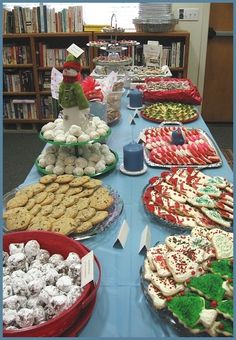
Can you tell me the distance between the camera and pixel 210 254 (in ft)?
2.93

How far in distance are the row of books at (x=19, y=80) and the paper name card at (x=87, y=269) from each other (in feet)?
11.1

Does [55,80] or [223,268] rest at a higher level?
[55,80]

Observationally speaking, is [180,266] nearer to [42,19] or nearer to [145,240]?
[145,240]

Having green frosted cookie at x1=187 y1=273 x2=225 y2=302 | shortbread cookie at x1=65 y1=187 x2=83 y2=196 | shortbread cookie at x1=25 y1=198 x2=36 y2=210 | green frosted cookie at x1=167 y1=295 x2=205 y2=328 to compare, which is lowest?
green frosted cookie at x1=167 y1=295 x2=205 y2=328

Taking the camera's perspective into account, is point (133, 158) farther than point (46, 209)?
Yes

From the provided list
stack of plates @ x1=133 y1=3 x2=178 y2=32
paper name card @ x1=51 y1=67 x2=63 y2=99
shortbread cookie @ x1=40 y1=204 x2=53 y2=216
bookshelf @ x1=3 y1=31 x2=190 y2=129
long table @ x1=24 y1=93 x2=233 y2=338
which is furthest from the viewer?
bookshelf @ x1=3 y1=31 x2=190 y2=129

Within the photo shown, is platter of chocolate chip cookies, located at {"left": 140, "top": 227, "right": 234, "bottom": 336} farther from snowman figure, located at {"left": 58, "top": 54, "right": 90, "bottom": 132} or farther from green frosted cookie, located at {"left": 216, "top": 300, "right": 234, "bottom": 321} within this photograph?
snowman figure, located at {"left": 58, "top": 54, "right": 90, "bottom": 132}

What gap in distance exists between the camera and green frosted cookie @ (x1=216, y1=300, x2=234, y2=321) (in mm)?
727

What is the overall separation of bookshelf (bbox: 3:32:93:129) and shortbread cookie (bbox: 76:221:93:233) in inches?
116

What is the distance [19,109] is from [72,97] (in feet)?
9.38

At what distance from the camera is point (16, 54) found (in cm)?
381

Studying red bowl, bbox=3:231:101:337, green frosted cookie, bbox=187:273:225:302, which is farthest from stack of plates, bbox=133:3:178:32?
green frosted cookie, bbox=187:273:225:302

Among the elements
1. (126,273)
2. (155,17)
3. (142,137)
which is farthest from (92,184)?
(155,17)

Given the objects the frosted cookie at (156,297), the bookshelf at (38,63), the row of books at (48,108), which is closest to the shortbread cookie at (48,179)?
the frosted cookie at (156,297)
